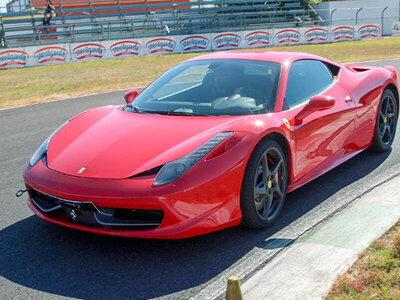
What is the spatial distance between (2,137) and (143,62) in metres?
16.0

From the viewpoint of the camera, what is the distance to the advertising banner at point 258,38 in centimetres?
2981

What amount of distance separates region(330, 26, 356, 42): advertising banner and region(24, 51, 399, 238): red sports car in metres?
28.6

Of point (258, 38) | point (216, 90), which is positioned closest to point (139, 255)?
point (216, 90)

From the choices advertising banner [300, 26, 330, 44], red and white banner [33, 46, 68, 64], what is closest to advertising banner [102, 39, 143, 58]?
red and white banner [33, 46, 68, 64]

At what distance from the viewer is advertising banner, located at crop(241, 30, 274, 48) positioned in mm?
29809

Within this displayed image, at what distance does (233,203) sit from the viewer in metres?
3.41

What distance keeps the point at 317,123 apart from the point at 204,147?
1.35 metres

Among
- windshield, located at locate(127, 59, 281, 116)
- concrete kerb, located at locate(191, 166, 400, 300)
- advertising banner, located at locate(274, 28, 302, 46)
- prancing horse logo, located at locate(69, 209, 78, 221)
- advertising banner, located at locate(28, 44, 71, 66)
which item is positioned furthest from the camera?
advertising banner, located at locate(274, 28, 302, 46)

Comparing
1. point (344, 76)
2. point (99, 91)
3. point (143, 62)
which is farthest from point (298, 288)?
point (143, 62)

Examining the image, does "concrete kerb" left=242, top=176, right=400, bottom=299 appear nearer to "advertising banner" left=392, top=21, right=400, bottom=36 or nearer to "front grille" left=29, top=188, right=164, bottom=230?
"front grille" left=29, top=188, right=164, bottom=230

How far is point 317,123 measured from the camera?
4.31m

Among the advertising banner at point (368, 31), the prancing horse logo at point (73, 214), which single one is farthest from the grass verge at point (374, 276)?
the advertising banner at point (368, 31)

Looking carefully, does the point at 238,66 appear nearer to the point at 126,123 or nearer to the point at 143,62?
the point at 126,123

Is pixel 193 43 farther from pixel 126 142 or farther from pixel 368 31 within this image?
pixel 126 142
